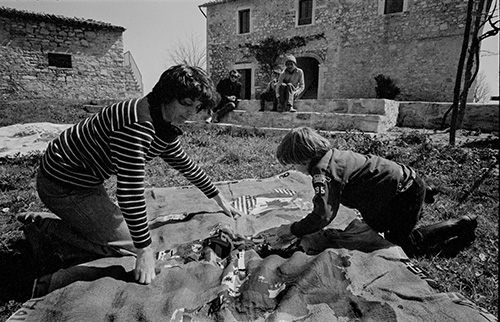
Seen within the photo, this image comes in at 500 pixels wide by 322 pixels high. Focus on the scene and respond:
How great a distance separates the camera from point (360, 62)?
39.2 feet

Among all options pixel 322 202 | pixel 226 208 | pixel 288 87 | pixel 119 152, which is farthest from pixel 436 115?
pixel 119 152

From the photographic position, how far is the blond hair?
1.80 metres

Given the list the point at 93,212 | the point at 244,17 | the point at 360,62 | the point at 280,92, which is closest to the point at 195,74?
the point at 93,212

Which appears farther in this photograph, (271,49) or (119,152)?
(271,49)

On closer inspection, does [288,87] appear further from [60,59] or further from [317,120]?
[60,59]

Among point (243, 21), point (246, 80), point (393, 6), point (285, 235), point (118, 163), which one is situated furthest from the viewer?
point (246, 80)

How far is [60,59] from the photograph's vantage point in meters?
12.6

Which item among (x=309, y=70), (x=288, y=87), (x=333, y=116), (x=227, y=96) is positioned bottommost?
(x=333, y=116)

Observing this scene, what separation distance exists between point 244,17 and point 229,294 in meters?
15.8

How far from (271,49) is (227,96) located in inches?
254

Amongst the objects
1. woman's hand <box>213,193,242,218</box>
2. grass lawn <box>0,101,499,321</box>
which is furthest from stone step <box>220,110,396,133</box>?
woman's hand <box>213,193,242,218</box>

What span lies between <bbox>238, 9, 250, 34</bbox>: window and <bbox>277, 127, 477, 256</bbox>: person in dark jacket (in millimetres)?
14573

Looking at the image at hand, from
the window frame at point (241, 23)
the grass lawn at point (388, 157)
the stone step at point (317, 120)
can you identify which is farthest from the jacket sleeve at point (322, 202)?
the window frame at point (241, 23)

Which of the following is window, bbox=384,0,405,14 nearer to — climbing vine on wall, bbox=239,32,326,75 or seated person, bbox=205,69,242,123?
climbing vine on wall, bbox=239,32,326,75
